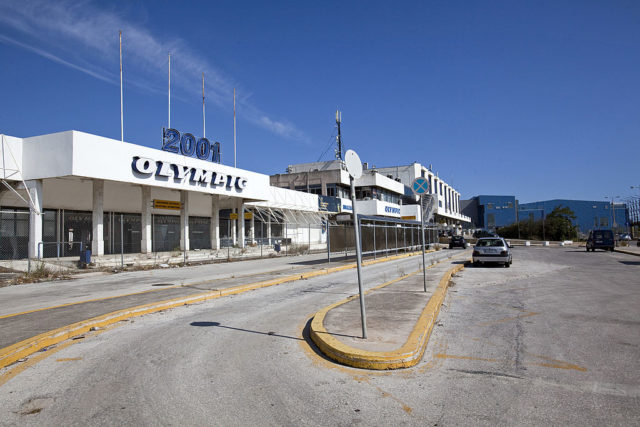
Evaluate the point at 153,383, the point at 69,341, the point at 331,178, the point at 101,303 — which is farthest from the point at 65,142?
the point at 331,178

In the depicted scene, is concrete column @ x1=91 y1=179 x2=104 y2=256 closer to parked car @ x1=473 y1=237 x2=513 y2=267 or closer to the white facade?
parked car @ x1=473 y1=237 x2=513 y2=267

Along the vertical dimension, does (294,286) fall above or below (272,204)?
below

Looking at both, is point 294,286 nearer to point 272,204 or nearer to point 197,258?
point 197,258

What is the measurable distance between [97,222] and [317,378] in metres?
23.1

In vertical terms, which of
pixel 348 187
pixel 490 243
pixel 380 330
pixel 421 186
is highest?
pixel 348 187

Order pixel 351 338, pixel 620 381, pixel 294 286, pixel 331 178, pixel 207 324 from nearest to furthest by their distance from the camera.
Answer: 1. pixel 620 381
2. pixel 351 338
3. pixel 207 324
4. pixel 294 286
5. pixel 331 178

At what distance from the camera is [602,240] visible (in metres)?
37.7

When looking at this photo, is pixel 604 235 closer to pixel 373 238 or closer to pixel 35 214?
pixel 373 238

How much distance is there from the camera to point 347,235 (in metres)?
26.2

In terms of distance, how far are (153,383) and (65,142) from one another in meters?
20.9

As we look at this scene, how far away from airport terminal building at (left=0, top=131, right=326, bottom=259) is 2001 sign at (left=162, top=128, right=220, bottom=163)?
15 cm

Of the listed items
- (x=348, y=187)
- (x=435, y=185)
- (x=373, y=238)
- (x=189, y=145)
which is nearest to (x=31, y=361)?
(x=373, y=238)

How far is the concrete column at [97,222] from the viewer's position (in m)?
23.8

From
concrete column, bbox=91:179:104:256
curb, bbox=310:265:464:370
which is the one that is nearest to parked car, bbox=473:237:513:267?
curb, bbox=310:265:464:370
